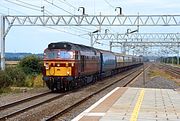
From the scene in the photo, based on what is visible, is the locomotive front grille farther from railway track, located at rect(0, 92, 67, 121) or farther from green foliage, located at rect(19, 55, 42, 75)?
green foliage, located at rect(19, 55, 42, 75)

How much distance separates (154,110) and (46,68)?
12679 millimetres

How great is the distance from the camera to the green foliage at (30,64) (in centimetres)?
4225

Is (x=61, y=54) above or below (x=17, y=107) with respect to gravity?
above

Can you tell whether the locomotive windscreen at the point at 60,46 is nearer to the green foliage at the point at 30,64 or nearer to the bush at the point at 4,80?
the bush at the point at 4,80

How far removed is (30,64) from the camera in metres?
42.7

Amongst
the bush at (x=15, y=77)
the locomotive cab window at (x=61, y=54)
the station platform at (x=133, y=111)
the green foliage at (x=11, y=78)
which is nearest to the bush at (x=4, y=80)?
the green foliage at (x=11, y=78)

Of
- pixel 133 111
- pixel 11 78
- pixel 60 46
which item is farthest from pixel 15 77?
pixel 133 111

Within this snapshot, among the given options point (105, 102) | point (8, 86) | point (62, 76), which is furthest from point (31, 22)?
point (105, 102)

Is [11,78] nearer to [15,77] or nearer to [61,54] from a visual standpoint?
[15,77]

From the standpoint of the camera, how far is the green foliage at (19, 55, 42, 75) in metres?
42.2

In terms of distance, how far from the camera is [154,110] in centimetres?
1577

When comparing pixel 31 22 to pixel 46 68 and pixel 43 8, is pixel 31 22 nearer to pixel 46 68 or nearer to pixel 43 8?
pixel 43 8

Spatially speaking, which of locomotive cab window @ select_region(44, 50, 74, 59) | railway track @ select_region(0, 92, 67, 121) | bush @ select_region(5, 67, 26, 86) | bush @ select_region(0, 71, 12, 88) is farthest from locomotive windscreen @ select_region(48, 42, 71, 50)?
railway track @ select_region(0, 92, 67, 121)

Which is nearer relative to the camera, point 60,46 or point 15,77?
point 60,46
